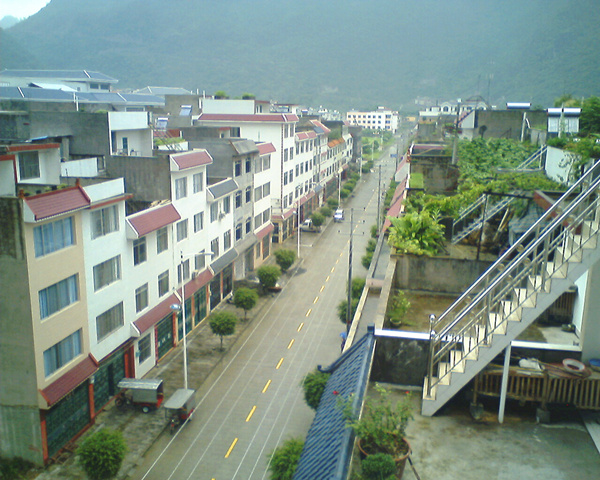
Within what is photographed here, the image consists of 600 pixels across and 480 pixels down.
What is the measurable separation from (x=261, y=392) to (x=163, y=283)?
26.1 ft

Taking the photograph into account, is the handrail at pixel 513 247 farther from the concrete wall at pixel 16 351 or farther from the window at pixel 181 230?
the window at pixel 181 230

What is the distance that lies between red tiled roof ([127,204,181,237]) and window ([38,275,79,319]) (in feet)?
16.5

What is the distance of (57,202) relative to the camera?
68.7 feet

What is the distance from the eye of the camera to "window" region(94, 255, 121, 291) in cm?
2461

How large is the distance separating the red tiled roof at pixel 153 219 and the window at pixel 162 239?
0.83 metres

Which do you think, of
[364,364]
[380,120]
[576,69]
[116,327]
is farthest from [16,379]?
[380,120]

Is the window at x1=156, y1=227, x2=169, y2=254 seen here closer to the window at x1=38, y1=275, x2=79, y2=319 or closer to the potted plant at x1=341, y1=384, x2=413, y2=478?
the window at x1=38, y1=275, x2=79, y2=319

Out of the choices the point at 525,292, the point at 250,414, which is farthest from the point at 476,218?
the point at 250,414

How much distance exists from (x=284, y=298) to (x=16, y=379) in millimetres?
24962

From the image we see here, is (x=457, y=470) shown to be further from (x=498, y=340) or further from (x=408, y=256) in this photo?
(x=408, y=256)

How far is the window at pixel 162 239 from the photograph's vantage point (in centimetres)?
3066

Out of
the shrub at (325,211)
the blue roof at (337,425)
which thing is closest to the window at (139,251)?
the blue roof at (337,425)

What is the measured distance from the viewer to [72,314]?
2264cm

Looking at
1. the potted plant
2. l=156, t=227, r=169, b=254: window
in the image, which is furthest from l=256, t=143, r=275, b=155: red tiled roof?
the potted plant
